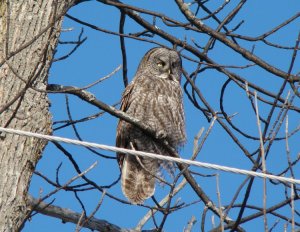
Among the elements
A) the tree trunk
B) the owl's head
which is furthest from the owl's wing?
the tree trunk

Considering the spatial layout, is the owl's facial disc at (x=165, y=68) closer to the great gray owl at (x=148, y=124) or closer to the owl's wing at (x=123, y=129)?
the great gray owl at (x=148, y=124)

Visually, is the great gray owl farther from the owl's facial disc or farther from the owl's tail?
the owl's facial disc

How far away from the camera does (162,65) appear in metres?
6.26

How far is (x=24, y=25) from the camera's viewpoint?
4000mm

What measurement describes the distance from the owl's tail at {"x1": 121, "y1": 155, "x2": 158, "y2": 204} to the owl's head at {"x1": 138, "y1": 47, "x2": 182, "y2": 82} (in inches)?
33.9

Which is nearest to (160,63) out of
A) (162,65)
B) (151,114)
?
(162,65)

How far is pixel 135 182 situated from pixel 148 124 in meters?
0.46

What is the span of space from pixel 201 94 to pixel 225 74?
20cm

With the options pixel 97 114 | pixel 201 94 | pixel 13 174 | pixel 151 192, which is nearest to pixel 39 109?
pixel 13 174

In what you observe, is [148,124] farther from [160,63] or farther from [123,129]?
[160,63]

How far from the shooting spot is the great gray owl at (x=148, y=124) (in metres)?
5.41

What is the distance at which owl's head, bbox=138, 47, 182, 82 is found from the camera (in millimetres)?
6172

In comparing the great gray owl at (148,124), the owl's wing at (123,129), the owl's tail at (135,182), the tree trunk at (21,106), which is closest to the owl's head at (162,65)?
the great gray owl at (148,124)

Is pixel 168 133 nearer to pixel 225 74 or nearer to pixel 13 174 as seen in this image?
pixel 225 74
